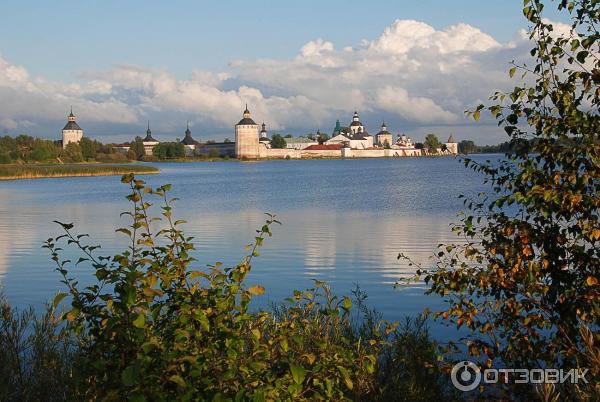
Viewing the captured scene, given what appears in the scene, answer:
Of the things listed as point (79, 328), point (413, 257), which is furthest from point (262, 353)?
point (413, 257)

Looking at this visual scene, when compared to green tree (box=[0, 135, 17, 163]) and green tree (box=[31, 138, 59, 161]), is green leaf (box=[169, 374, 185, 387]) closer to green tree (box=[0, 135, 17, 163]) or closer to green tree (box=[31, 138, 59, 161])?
green tree (box=[0, 135, 17, 163])

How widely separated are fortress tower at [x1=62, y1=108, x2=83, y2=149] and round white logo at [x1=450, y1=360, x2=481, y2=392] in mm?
175797

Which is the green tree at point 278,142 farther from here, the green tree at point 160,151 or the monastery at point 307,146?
the green tree at point 160,151

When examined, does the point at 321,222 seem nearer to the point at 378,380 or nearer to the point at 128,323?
the point at 378,380

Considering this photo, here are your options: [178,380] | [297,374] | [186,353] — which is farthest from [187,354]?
[297,374]

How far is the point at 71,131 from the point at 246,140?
43.0m

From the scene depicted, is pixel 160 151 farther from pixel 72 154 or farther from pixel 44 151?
pixel 44 151

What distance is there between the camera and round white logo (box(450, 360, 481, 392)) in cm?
432

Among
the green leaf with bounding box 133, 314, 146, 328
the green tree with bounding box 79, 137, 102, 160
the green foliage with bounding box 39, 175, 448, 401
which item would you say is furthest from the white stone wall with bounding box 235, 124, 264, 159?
the green leaf with bounding box 133, 314, 146, 328

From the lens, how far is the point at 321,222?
2252 centimetres

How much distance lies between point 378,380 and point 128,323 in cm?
257

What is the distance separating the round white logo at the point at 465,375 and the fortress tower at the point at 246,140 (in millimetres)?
161498

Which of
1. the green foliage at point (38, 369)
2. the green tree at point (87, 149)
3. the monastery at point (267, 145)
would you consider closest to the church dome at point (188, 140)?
the monastery at point (267, 145)

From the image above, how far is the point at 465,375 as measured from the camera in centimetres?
502
